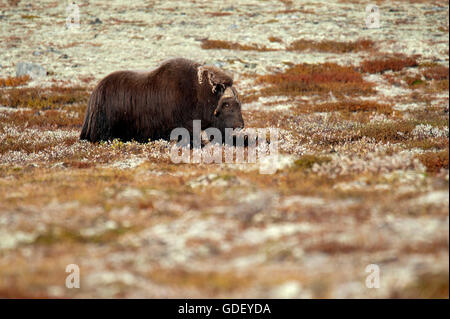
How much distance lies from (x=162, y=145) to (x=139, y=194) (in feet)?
20.6

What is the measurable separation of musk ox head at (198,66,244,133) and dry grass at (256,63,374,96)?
13.5 meters

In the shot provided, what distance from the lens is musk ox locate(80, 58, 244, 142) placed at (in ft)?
41.0

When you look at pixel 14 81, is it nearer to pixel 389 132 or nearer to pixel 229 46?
pixel 229 46

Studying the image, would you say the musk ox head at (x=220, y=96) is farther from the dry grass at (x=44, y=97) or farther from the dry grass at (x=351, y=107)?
the dry grass at (x=44, y=97)

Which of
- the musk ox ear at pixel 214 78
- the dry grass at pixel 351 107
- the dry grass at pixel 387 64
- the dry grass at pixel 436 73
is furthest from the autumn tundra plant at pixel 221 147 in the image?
the dry grass at pixel 387 64

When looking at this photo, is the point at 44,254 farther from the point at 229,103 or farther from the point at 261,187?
the point at 229,103

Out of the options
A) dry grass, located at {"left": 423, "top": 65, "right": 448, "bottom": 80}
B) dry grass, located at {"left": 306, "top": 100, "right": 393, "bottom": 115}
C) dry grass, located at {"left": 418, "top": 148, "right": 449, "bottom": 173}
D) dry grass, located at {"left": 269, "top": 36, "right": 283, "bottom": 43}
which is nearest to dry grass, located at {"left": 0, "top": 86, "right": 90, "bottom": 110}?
Result: dry grass, located at {"left": 306, "top": 100, "right": 393, "bottom": 115}

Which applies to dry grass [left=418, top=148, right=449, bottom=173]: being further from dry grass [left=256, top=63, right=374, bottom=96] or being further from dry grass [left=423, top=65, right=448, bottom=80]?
dry grass [left=423, top=65, right=448, bottom=80]

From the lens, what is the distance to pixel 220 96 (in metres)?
12.5

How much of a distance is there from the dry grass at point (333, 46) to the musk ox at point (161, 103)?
28.1 m

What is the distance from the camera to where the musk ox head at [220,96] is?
1236 centimetres

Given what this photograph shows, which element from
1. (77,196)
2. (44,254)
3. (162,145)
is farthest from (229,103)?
(44,254)

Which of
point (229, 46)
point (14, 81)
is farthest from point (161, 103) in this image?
point (229, 46)

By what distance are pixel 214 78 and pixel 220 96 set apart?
58 centimetres
